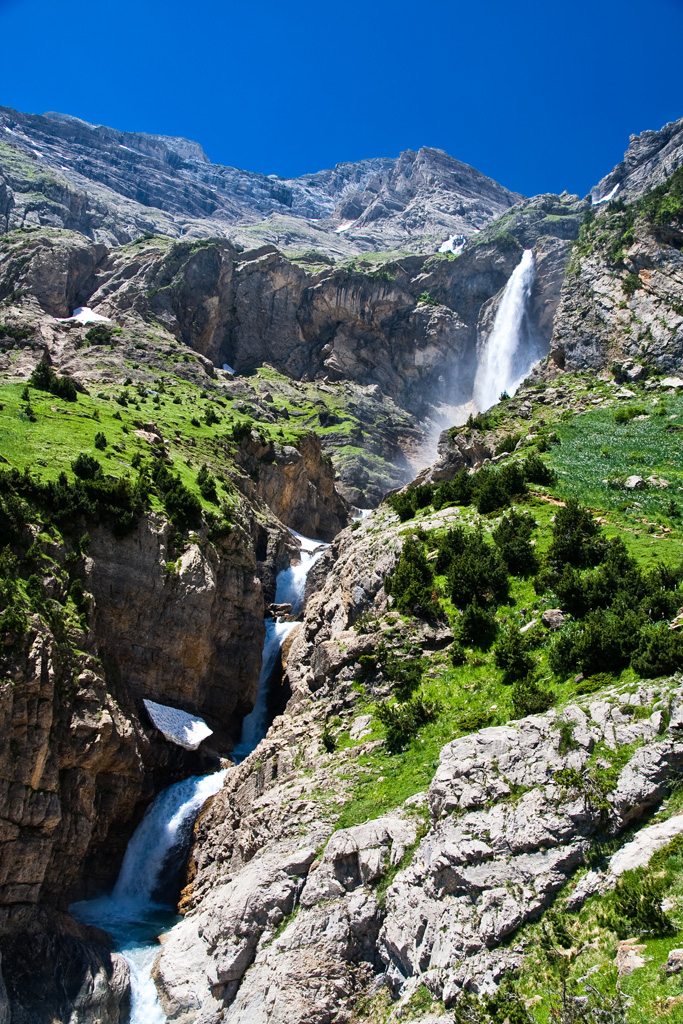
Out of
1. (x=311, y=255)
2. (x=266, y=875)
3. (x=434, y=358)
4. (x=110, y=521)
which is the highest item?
(x=311, y=255)

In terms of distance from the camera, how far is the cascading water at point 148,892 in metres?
24.8

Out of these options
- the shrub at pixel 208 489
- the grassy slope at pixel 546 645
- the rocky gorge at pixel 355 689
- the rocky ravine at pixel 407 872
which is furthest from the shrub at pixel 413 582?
the shrub at pixel 208 489

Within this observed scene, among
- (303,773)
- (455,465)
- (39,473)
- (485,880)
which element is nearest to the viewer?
(485,880)

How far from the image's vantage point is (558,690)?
67.6 ft

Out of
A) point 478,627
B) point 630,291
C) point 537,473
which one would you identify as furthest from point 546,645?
point 630,291

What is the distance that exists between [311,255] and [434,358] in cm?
4801

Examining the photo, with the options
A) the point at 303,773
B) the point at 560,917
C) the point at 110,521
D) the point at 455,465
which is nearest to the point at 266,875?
the point at 303,773

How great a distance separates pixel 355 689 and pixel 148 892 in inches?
638

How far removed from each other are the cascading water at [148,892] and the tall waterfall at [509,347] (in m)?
96.8

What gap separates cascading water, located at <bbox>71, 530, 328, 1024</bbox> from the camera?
975 inches

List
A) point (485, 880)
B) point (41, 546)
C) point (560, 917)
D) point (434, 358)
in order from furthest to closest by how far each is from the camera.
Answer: point (434, 358), point (41, 546), point (485, 880), point (560, 917)

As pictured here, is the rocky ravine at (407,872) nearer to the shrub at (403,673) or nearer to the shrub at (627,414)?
the shrub at (403,673)

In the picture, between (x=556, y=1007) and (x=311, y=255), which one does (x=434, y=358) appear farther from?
(x=556, y=1007)

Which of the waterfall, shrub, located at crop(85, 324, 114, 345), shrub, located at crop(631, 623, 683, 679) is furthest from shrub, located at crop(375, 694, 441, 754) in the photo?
shrub, located at crop(85, 324, 114, 345)
